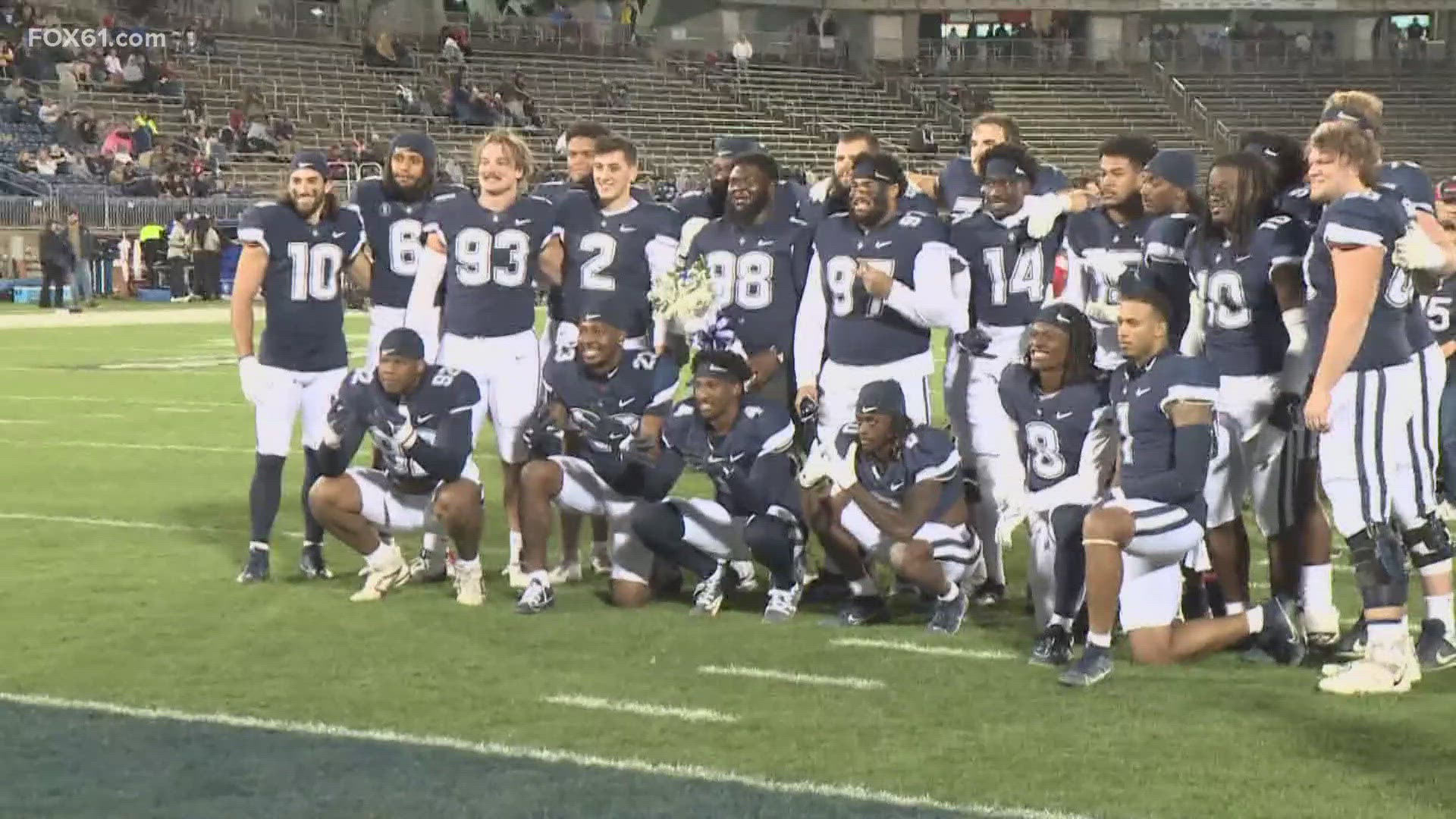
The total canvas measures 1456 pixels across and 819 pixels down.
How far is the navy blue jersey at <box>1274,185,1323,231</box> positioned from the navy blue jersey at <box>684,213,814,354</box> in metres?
1.87

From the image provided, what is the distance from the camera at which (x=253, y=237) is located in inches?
304

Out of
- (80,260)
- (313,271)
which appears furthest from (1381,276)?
(80,260)

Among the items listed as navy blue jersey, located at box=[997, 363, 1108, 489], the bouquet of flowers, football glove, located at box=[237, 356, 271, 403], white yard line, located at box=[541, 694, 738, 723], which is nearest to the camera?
white yard line, located at box=[541, 694, 738, 723]

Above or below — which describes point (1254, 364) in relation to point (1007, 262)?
below

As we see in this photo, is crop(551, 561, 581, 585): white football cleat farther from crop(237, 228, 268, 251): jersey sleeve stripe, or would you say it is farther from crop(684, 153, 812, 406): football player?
crop(237, 228, 268, 251): jersey sleeve stripe

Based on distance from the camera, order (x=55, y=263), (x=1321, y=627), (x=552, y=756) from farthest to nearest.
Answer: (x=55, y=263) < (x=1321, y=627) < (x=552, y=756)

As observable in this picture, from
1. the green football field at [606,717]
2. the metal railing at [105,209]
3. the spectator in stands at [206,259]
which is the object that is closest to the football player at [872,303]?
the green football field at [606,717]

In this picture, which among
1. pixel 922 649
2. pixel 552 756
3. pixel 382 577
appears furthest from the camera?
pixel 382 577

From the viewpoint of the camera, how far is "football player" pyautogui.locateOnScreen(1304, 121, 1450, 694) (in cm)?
573

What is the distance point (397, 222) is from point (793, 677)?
3.04 metres

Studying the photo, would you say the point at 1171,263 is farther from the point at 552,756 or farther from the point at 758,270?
the point at 552,756

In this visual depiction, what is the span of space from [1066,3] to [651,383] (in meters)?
39.4

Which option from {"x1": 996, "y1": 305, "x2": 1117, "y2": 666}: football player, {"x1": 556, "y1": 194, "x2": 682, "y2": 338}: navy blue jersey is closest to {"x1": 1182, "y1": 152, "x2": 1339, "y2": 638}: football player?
{"x1": 996, "y1": 305, "x2": 1117, "y2": 666}: football player

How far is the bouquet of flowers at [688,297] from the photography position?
7434 millimetres
